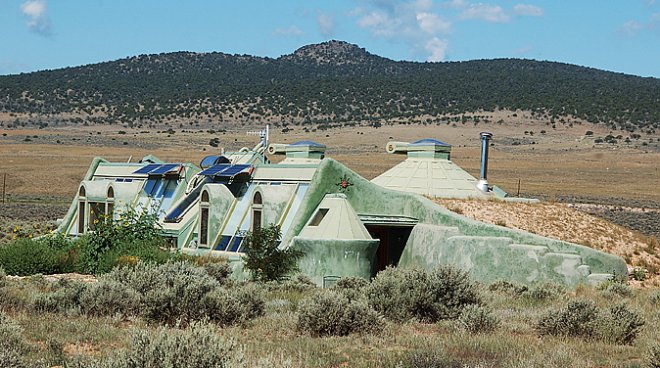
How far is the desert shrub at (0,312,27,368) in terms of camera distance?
7.51 m

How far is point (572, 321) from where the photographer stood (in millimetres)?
11922

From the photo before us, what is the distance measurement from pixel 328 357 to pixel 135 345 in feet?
10.4

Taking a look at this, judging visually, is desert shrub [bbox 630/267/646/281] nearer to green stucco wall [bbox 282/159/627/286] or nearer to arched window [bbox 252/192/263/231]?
green stucco wall [bbox 282/159/627/286]

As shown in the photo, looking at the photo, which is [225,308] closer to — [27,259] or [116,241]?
[116,241]

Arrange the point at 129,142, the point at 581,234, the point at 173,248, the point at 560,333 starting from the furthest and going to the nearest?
1. the point at 129,142
2. the point at 581,234
3. the point at 173,248
4. the point at 560,333

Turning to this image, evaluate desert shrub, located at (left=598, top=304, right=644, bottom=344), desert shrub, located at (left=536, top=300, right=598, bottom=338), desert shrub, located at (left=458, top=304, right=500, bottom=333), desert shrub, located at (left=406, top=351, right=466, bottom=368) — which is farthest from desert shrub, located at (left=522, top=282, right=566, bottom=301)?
desert shrub, located at (left=406, top=351, right=466, bottom=368)

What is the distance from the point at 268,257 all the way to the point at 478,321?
8.87m

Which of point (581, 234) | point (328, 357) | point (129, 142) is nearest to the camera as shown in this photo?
point (328, 357)

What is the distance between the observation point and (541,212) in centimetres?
2950

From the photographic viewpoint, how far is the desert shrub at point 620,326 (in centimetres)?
1152

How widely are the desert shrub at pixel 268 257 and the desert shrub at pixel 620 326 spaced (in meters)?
9.11

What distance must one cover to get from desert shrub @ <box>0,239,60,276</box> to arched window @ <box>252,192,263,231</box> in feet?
15.3

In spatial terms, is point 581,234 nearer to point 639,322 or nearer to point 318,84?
point 639,322

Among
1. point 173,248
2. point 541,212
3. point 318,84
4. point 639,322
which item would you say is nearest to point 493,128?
point 318,84
